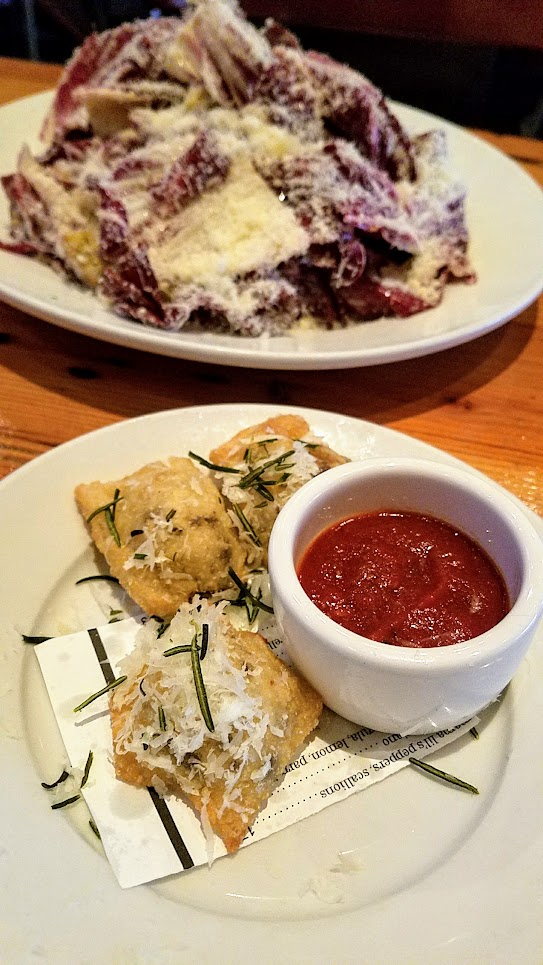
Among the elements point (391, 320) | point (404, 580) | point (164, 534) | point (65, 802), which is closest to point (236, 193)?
point (391, 320)

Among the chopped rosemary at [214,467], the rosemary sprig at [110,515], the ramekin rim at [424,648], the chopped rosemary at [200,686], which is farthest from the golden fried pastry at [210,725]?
the chopped rosemary at [214,467]

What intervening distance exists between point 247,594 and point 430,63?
15.1 ft

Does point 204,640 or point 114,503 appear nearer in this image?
point 204,640

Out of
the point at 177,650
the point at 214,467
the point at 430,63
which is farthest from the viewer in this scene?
the point at 430,63

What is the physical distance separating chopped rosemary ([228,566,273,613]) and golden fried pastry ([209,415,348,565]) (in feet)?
0.25

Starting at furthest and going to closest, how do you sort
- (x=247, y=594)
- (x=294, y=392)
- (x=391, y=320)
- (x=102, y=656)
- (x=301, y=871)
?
(x=391, y=320) → (x=294, y=392) → (x=247, y=594) → (x=102, y=656) → (x=301, y=871)

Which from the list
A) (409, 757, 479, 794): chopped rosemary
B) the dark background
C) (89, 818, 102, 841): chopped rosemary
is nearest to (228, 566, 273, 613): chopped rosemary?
(409, 757, 479, 794): chopped rosemary

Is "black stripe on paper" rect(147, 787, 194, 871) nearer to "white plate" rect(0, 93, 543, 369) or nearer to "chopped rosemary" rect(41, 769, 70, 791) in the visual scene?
"chopped rosemary" rect(41, 769, 70, 791)

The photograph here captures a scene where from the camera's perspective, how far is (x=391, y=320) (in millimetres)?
2660

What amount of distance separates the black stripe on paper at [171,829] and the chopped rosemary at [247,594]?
46 centimetres

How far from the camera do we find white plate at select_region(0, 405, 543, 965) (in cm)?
112

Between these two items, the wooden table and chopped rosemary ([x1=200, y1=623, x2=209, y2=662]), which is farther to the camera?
the wooden table

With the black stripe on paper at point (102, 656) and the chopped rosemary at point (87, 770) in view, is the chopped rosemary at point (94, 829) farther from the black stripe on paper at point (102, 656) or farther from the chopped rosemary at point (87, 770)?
the black stripe on paper at point (102, 656)

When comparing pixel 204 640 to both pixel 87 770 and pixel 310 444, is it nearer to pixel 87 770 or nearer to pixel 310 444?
pixel 87 770
